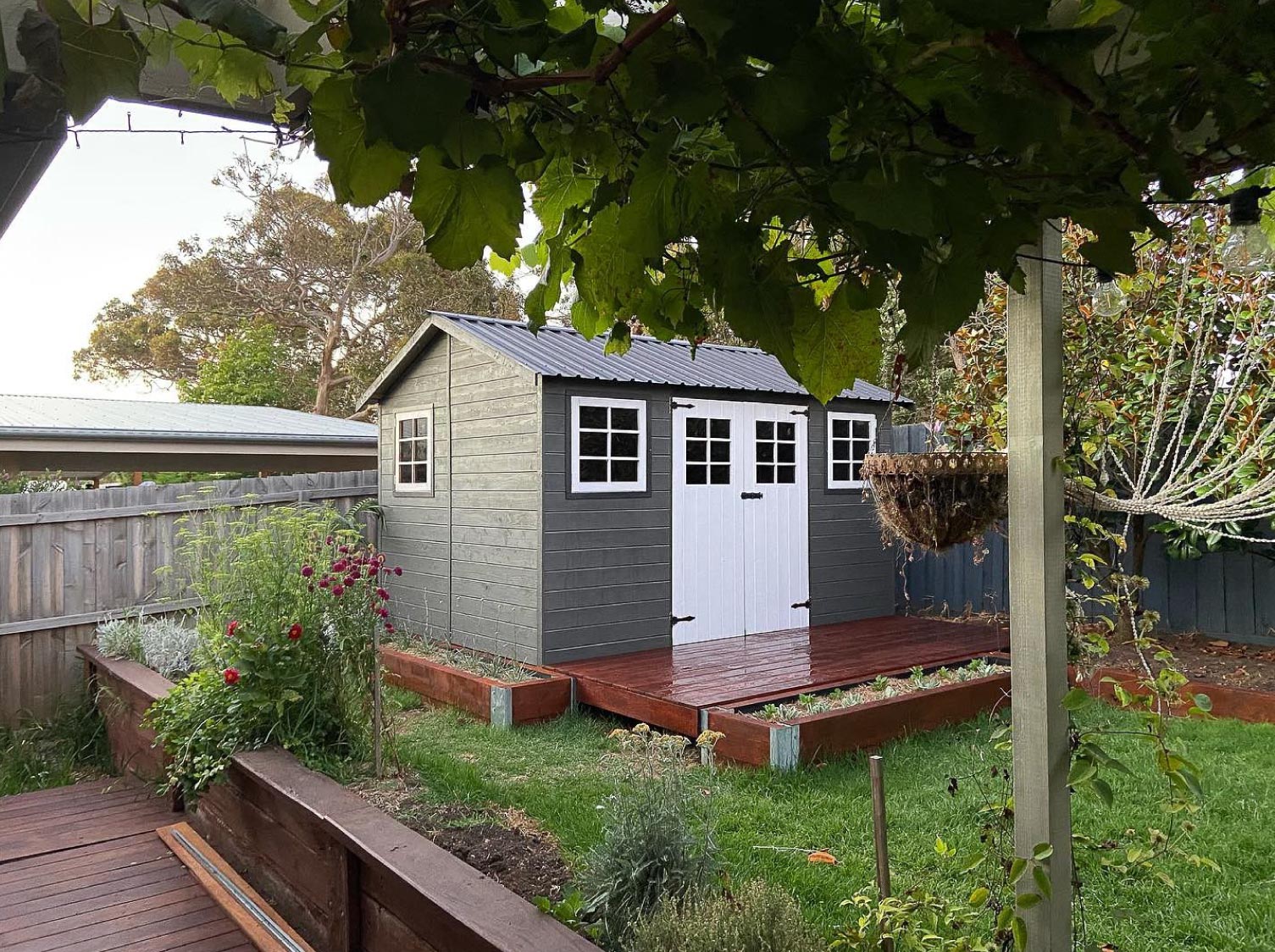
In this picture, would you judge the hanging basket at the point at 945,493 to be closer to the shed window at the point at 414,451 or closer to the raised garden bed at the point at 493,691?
the raised garden bed at the point at 493,691

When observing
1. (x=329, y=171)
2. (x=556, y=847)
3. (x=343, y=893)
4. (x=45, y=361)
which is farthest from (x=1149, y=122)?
(x=45, y=361)

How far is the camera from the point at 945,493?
2.54 meters

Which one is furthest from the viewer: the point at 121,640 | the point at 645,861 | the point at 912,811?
the point at 121,640

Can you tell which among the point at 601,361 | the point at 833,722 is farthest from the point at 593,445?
the point at 833,722

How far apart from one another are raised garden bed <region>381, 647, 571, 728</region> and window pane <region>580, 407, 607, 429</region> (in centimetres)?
165

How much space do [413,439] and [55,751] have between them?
328 cm

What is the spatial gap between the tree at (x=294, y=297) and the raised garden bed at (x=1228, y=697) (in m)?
14.5

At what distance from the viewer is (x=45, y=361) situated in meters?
20.2

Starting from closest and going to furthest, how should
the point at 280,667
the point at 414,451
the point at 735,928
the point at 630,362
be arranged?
the point at 735,928 → the point at 280,667 → the point at 630,362 → the point at 414,451

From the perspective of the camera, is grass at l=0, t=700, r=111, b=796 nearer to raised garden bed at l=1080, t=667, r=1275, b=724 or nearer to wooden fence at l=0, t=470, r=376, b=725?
wooden fence at l=0, t=470, r=376, b=725

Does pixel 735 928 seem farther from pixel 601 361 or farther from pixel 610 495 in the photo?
pixel 601 361

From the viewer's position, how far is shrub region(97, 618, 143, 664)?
4772 mm

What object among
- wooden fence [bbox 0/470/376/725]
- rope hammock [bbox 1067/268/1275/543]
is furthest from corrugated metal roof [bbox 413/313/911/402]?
wooden fence [bbox 0/470/376/725]

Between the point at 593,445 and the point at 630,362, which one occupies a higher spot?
the point at 630,362
